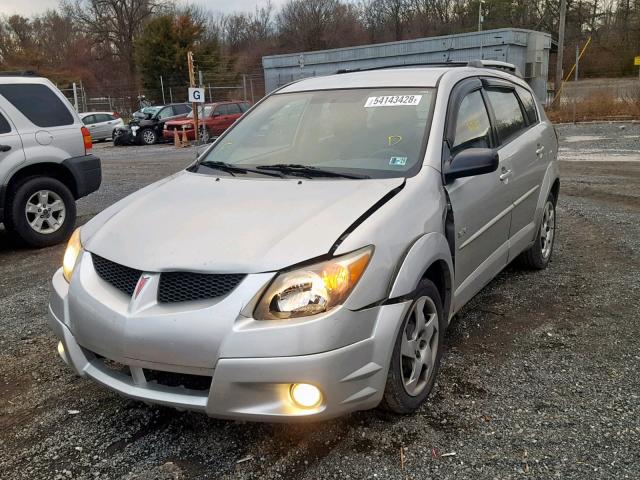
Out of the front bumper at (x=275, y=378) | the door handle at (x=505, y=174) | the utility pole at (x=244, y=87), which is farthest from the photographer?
the utility pole at (x=244, y=87)

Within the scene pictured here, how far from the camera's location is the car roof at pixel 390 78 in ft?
12.5

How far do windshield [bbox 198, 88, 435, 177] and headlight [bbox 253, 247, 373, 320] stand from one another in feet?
3.14

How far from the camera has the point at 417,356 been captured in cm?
294

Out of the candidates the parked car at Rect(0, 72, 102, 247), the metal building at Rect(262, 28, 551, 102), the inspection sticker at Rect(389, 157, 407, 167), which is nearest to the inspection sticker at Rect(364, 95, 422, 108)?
the inspection sticker at Rect(389, 157, 407, 167)

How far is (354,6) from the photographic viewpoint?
68.2 metres

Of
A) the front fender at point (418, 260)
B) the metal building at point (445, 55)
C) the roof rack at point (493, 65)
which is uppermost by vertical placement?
the metal building at point (445, 55)

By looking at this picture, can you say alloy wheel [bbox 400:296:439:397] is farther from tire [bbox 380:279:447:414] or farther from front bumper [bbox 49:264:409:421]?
front bumper [bbox 49:264:409:421]

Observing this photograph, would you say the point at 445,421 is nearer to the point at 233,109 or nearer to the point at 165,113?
the point at 233,109

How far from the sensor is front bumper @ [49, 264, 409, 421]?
2332 mm

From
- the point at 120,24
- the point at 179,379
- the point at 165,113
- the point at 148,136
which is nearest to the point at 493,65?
the point at 179,379

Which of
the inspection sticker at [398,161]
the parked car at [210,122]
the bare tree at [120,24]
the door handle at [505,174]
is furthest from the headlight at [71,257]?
the bare tree at [120,24]

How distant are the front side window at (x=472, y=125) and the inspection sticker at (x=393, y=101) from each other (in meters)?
0.29

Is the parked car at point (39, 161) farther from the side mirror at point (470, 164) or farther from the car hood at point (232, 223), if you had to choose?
the side mirror at point (470, 164)

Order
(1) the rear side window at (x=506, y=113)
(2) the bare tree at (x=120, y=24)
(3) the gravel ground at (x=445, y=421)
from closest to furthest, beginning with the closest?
(3) the gravel ground at (x=445, y=421) → (1) the rear side window at (x=506, y=113) → (2) the bare tree at (x=120, y=24)
